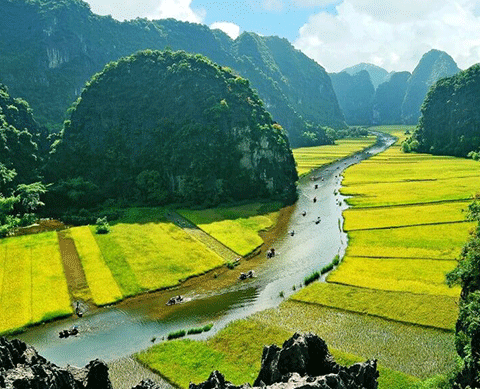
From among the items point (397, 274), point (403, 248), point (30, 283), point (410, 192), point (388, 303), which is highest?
point (410, 192)

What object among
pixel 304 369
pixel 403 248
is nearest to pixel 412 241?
pixel 403 248

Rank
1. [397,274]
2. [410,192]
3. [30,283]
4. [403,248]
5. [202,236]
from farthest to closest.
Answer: [410,192] → [202,236] → [403,248] → [30,283] → [397,274]

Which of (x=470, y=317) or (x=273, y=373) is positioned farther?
(x=470, y=317)

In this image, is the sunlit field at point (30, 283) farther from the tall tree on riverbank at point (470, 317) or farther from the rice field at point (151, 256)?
the tall tree on riverbank at point (470, 317)

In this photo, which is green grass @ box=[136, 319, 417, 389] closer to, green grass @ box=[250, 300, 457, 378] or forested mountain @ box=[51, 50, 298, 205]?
green grass @ box=[250, 300, 457, 378]

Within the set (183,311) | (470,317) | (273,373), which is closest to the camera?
(273,373)

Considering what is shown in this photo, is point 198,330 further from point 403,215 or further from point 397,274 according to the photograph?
point 403,215

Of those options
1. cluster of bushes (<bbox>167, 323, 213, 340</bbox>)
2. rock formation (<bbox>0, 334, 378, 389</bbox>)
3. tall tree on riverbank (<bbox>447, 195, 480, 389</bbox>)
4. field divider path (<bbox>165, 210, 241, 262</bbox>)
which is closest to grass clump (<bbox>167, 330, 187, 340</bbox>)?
cluster of bushes (<bbox>167, 323, 213, 340</bbox>)

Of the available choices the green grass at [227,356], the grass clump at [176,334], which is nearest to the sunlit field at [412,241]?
the green grass at [227,356]
